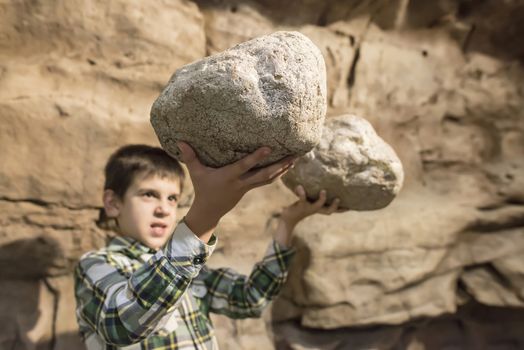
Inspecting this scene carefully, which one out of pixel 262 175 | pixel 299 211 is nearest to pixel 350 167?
pixel 299 211

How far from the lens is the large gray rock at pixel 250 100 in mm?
928

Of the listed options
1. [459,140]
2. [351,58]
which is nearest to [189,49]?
[351,58]

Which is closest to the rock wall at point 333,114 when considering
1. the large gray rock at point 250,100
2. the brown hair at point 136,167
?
the brown hair at point 136,167

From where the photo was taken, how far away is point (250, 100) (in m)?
0.92

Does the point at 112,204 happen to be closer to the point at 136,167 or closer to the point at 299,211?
the point at 136,167

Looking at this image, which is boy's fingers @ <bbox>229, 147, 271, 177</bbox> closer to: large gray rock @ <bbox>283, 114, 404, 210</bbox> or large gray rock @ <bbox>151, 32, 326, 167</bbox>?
large gray rock @ <bbox>151, 32, 326, 167</bbox>

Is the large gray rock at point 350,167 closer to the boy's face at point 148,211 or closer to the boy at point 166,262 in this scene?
the boy at point 166,262

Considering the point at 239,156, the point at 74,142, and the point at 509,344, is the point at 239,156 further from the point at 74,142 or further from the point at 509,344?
the point at 509,344

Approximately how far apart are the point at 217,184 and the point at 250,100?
169mm

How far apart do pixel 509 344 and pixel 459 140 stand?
97cm

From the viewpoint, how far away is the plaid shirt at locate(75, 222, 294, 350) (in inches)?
38.1

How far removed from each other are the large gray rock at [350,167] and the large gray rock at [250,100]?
0.34m

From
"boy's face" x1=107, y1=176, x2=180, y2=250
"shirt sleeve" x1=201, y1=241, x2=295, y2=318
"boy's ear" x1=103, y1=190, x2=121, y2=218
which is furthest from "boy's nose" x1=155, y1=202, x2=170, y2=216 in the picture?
"shirt sleeve" x1=201, y1=241, x2=295, y2=318

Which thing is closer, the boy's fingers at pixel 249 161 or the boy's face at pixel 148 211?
the boy's fingers at pixel 249 161
